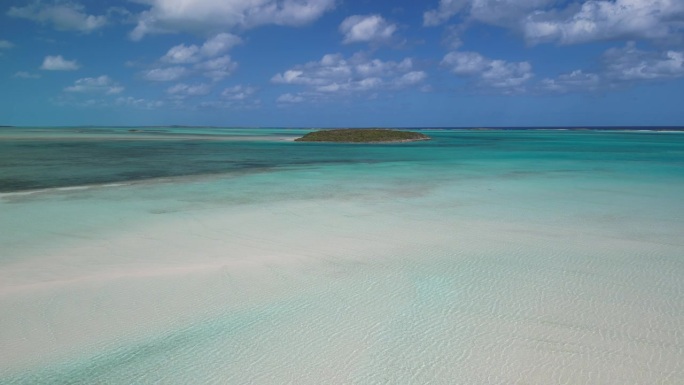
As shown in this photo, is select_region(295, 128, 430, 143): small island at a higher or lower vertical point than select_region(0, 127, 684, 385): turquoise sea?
higher

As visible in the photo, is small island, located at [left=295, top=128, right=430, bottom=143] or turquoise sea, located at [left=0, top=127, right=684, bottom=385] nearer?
turquoise sea, located at [left=0, top=127, right=684, bottom=385]

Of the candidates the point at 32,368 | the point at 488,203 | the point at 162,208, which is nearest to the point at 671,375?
the point at 32,368

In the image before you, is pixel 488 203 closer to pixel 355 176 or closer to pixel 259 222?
pixel 259 222

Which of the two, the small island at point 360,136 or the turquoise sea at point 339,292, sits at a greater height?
the small island at point 360,136

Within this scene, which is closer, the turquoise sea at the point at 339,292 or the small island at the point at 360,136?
the turquoise sea at the point at 339,292

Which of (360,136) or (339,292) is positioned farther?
(360,136)

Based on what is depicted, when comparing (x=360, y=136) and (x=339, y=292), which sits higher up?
(x=360, y=136)

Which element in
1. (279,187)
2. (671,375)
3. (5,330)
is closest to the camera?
(671,375)

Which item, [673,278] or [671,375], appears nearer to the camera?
[671,375]
